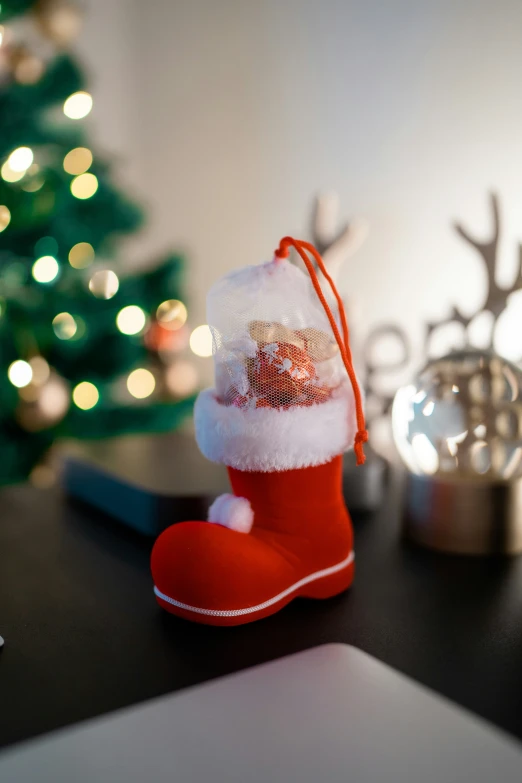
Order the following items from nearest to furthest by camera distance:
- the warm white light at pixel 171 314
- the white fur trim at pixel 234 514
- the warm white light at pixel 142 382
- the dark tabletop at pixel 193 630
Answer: the dark tabletop at pixel 193 630, the white fur trim at pixel 234 514, the warm white light at pixel 171 314, the warm white light at pixel 142 382

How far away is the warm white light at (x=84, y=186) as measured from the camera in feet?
6.04

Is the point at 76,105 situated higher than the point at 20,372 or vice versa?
the point at 76,105

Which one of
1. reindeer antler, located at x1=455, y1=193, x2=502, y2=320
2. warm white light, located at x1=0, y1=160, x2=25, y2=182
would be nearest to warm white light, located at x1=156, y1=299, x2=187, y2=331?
warm white light, located at x1=0, y1=160, x2=25, y2=182

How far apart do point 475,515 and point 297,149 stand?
4.80ft

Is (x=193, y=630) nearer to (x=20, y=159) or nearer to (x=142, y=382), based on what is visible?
(x=20, y=159)

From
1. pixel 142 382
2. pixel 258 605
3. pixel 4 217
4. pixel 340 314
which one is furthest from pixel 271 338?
pixel 142 382

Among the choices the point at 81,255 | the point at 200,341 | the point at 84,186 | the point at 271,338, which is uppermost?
the point at 84,186

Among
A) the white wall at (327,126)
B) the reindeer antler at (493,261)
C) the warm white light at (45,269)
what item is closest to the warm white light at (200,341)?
the white wall at (327,126)

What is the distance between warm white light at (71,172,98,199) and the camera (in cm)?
184

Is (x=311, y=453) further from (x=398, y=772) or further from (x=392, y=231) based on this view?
(x=392, y=231)

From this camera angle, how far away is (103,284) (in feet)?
6.19

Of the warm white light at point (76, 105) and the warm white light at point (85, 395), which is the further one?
the warm white light at point (85, 395)

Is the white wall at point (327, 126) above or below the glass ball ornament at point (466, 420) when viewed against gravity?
above

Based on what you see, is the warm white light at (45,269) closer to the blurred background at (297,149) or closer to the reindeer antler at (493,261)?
the blurred background at (297,149)
